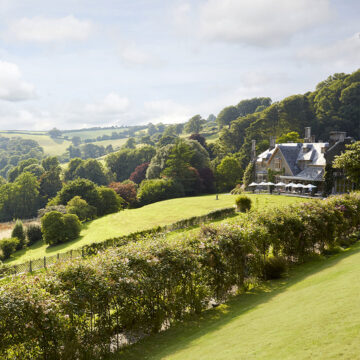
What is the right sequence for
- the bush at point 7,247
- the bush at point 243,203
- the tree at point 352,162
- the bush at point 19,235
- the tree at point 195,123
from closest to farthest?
the tree at point 352,162 < the bush at point 243,203 < the bush at point 7,247 < the bush at point 19,235 < the tree at point 195,123

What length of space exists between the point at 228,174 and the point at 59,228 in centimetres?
4022

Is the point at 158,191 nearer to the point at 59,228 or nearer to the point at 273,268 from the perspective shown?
the point at 59,228

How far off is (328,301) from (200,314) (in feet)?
15.8

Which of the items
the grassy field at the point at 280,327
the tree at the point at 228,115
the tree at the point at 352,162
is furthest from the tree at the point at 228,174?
the tree at the point at 228,115

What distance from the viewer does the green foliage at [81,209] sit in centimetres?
5331

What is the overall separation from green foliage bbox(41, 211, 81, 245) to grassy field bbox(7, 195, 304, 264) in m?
1.18

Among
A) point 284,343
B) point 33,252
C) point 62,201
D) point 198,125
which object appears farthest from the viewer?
point 198,125

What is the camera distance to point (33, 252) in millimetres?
41812

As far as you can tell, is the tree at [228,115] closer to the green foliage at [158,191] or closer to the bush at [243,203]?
the green foliage at [158,191]

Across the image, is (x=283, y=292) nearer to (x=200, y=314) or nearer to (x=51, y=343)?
(x=200, y=314)

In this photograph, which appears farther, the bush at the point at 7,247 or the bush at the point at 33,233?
the bush at the point at 33,233

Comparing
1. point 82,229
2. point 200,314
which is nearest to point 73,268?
point 200,314

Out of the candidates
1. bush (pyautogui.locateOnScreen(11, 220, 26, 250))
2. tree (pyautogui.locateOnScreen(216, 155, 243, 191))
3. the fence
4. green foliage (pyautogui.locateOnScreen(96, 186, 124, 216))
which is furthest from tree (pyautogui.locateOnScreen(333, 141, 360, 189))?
green foliage (pyautogui.locateOnScreen(96, 186, 124, 216))

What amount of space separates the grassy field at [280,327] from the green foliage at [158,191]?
172 feet
